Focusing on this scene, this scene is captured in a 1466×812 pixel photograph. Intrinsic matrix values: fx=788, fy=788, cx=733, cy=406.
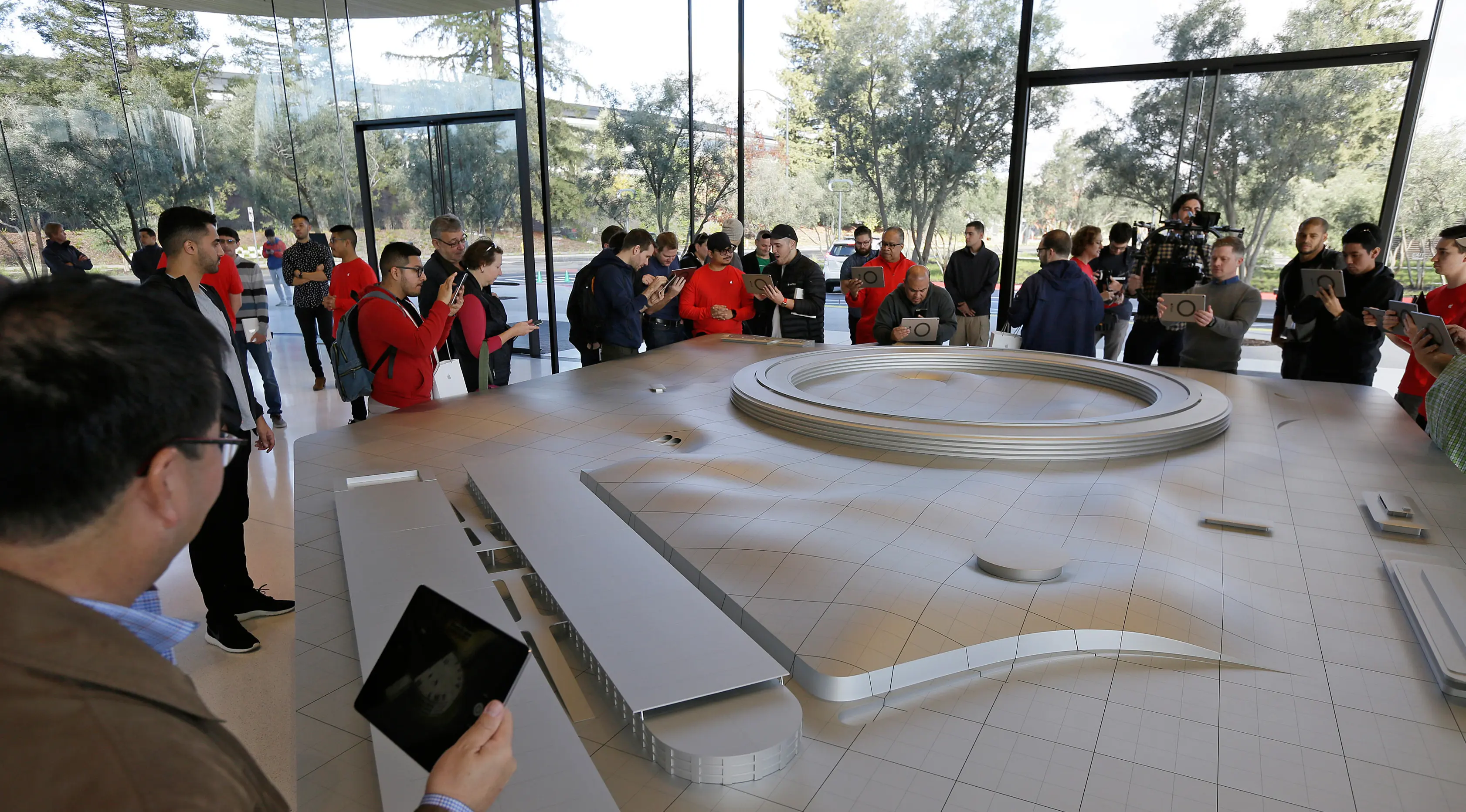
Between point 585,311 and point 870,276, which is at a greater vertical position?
point 870,276

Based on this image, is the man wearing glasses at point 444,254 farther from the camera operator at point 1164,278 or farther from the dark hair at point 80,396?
the camera operator at point 1164,278

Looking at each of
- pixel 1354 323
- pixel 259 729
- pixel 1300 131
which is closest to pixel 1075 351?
pixel 1354 323

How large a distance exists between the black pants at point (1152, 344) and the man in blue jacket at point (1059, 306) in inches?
37.2

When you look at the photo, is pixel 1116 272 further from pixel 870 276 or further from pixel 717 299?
pixel 717 299

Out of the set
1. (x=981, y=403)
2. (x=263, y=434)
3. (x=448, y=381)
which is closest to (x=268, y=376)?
(x=448, y=381)

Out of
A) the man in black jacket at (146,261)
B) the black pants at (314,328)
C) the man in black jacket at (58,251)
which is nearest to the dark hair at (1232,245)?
the black pants at (314,328)

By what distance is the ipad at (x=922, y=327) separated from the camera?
243 inches

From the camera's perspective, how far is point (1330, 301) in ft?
17.8

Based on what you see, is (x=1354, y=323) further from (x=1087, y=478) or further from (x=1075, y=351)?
(x=1087, y=478)

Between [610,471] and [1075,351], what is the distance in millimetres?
4316

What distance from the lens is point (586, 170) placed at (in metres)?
10.8

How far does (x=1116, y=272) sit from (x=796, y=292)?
129 inches

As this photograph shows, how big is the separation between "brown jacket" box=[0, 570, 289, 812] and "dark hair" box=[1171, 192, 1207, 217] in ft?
26.9

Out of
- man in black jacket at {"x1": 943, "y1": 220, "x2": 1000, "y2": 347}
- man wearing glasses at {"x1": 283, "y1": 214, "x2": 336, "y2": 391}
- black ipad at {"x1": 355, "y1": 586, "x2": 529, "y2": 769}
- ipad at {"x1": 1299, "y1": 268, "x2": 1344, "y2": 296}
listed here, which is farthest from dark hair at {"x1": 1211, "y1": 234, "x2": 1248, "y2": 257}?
man wearing glasses at {"x1": 283, "y1": 214, "x2": 336, "y2": 391}
